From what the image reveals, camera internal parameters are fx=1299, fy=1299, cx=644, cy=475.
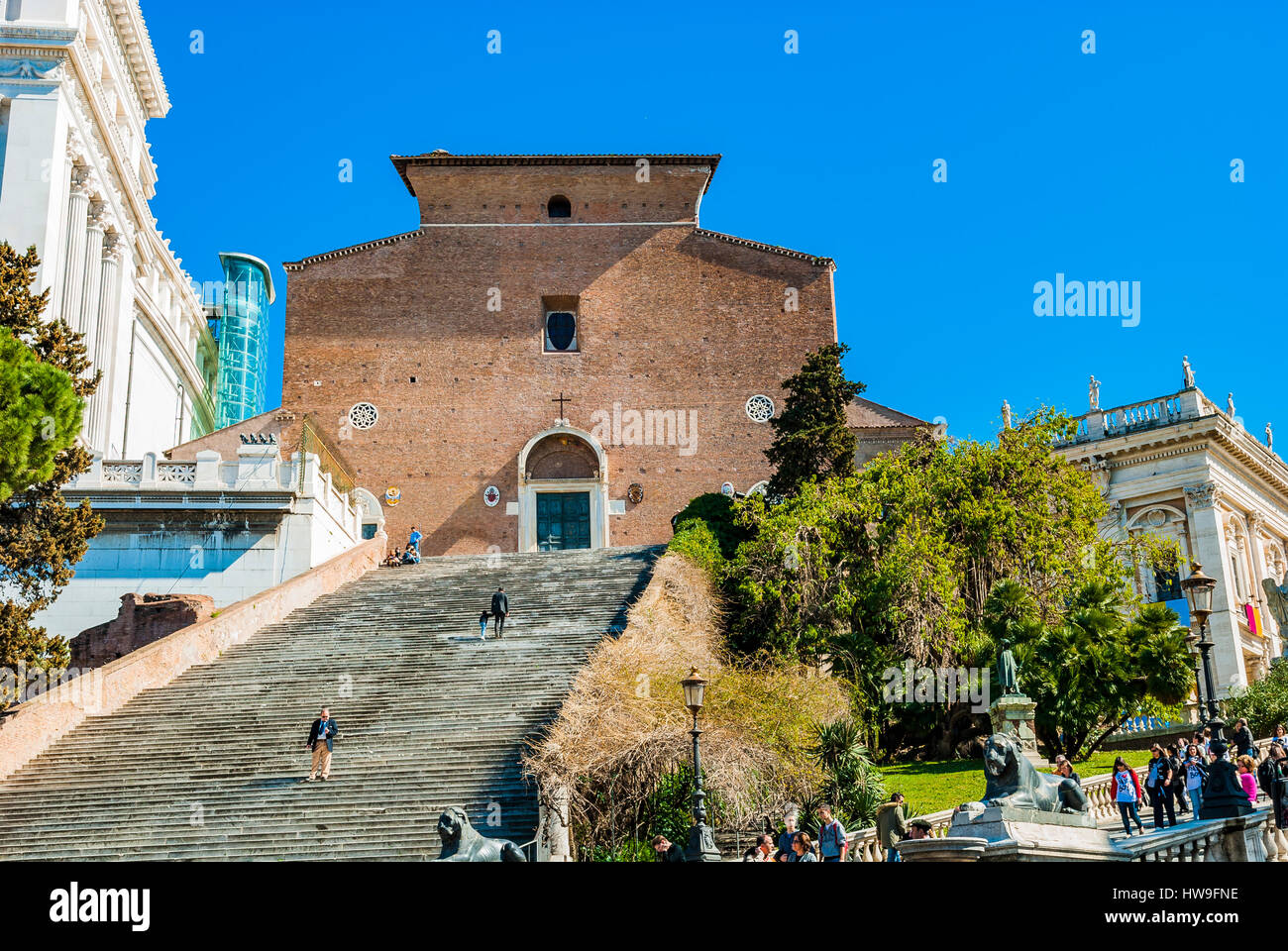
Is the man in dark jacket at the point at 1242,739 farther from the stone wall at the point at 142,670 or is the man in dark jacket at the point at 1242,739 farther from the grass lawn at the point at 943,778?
the stone wall at the point at 142,670

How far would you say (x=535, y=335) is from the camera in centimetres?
3772

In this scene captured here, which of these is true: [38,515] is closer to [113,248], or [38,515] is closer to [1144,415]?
[113,248]

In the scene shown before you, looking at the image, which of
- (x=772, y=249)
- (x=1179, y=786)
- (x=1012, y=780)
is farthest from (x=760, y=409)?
(x=1012, y=780)

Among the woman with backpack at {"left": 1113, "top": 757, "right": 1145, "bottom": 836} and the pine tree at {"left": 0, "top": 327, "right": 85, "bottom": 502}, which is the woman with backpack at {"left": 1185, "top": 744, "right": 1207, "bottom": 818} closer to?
the woman with backpack at {"left": 1113, "top": 757, "right": 1145, "bottom": 836}

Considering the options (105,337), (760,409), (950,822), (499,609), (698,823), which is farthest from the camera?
(760,409)

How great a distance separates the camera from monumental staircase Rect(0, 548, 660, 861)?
1388 cm

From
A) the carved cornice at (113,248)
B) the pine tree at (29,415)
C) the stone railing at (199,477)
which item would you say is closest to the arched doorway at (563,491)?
the stone railing at (199,477)

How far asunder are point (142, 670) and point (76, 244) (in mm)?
17410

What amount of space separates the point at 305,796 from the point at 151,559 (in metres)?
12.0

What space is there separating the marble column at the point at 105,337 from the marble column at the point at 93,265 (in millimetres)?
386

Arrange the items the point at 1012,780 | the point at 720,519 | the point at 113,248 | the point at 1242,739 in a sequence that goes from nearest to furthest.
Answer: the point at 1012,780 → the point at 1242,739 → the point at 720,519 → the point at 113,248

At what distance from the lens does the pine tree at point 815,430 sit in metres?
27.8

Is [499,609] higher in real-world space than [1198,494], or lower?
lower

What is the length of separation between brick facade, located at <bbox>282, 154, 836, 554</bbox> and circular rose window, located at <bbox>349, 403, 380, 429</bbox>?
20 cm
